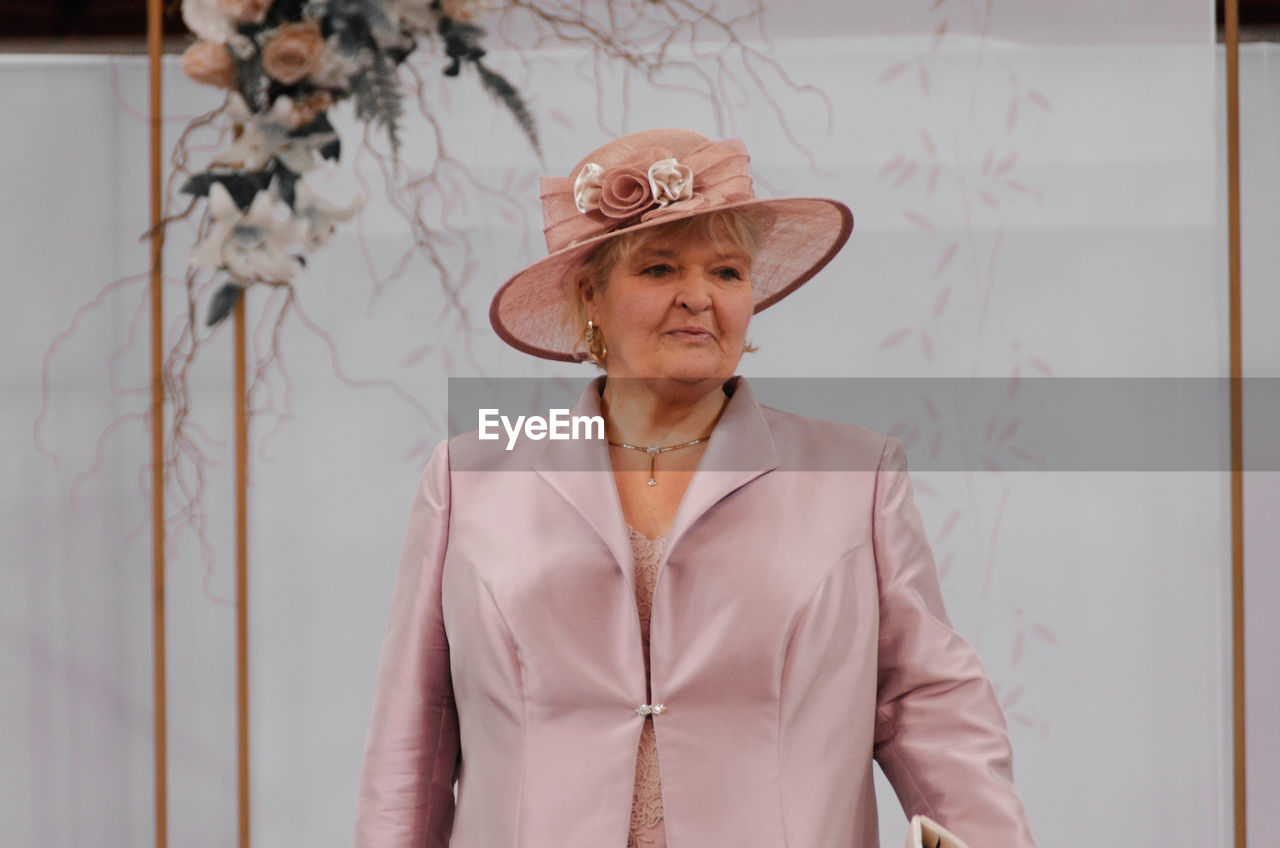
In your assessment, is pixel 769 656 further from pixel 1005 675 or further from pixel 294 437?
pixel 294 437

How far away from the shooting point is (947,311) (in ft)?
6.37

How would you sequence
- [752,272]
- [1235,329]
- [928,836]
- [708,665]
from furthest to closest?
[1235,329]
[752,272]
[708,665]
[928,836]

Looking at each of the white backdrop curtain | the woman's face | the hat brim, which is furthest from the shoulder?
the white backdrop curtain

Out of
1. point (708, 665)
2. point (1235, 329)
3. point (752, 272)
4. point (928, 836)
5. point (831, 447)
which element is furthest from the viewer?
point (1235, 329)

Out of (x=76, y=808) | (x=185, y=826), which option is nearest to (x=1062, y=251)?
(x=185, y=826)

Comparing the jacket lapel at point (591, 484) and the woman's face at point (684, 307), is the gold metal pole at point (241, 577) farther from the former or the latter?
the woman's face at point (684, 307)

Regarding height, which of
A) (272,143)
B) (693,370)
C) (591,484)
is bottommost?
(591,484)

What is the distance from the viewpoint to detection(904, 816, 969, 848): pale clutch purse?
1.11 meters

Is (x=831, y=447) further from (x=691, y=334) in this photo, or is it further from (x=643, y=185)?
(x=643, y=185)

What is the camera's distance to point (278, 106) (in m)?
1.99

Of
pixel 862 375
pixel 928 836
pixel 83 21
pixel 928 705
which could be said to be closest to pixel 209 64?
pixel 83 21

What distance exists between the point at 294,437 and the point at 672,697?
92cm

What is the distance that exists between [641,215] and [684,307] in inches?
4.4

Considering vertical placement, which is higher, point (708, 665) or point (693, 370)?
point (693, 370)
